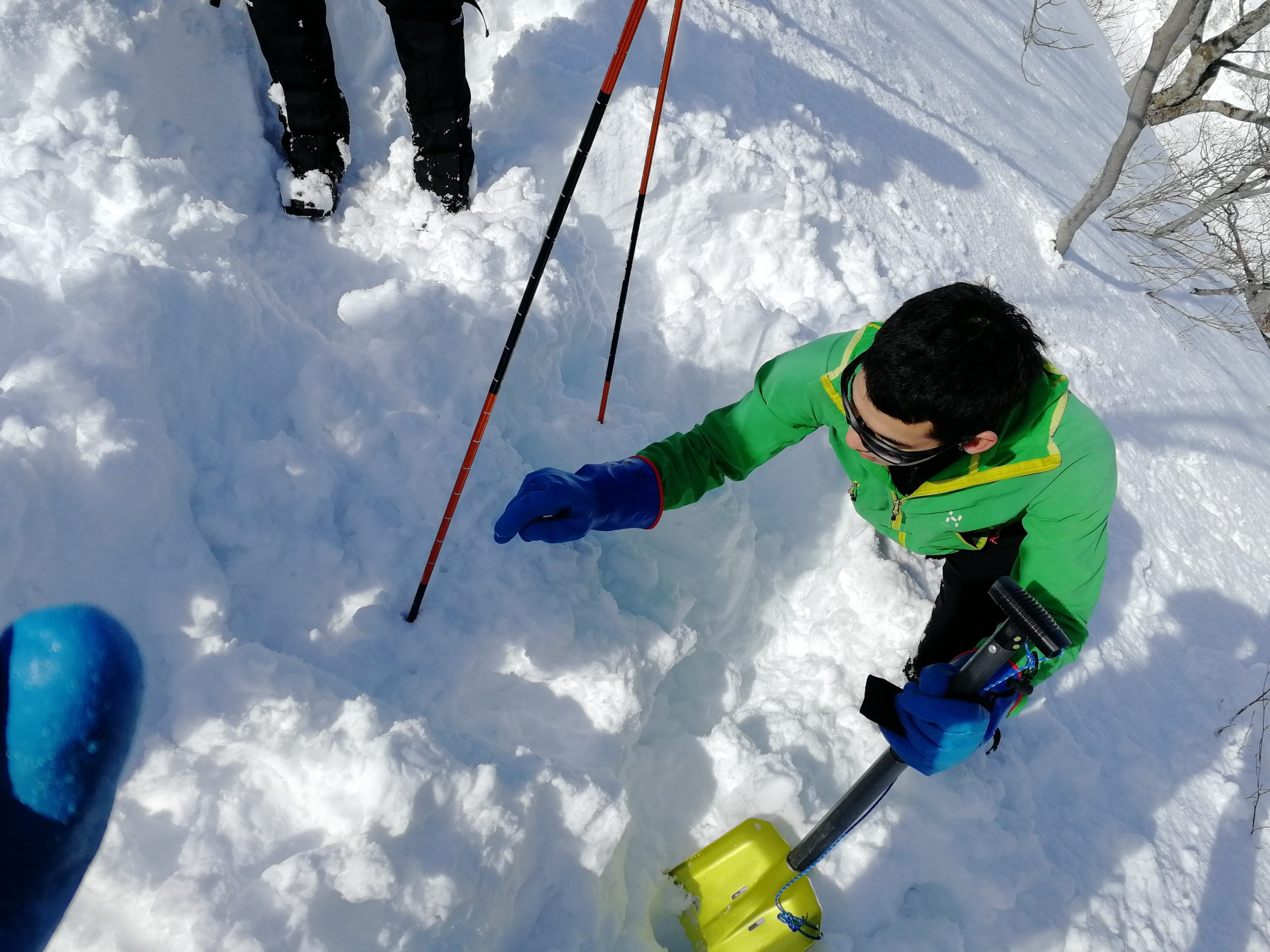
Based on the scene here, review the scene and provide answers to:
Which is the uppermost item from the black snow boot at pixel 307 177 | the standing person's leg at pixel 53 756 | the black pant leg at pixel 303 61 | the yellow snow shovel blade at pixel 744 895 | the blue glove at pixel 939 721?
the black pant leg at pixel 303 61

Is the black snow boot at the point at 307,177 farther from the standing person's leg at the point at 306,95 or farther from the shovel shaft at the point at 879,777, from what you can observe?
the shovel shaft at the point at 879,777

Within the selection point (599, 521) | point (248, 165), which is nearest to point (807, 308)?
point (599, 521)

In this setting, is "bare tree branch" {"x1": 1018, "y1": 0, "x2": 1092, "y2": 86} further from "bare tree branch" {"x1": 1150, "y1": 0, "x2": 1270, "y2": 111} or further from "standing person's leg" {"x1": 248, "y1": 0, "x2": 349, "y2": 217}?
"standing person's leg" {"x1": 248, "y1": 0, "x2": 349, "y2": 217}

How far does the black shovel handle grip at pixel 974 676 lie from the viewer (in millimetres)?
1630

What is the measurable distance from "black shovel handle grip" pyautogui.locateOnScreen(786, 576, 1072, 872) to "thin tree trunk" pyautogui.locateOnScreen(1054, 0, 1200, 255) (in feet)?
16.3

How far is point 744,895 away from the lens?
7.38 ft

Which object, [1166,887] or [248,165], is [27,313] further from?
[1166,887]

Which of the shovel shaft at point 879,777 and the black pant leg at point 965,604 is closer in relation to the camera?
the shovel shaft at point 879,777

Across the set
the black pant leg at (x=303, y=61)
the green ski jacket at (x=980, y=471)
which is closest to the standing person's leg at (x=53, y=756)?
the green ski jacket at (x=980, y=471)

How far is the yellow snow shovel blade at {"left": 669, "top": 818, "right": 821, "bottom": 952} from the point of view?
2221 millimetres

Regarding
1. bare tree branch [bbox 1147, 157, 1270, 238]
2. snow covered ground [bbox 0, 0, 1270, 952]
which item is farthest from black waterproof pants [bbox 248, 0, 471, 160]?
bare tree branch [bbox 1147, 157, 1270, 238]

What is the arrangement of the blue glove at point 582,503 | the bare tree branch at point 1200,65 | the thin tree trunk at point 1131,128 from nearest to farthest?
the blue glove at point 582,503 → the thin tree trunk at point 1131,128 → the bare tree branch at point 1200,65

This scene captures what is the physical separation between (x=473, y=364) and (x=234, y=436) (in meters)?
0.83

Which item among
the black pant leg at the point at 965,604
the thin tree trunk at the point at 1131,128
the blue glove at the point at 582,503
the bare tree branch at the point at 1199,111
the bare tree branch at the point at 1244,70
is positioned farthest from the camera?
the bare tree branch at the point at 1199,111
